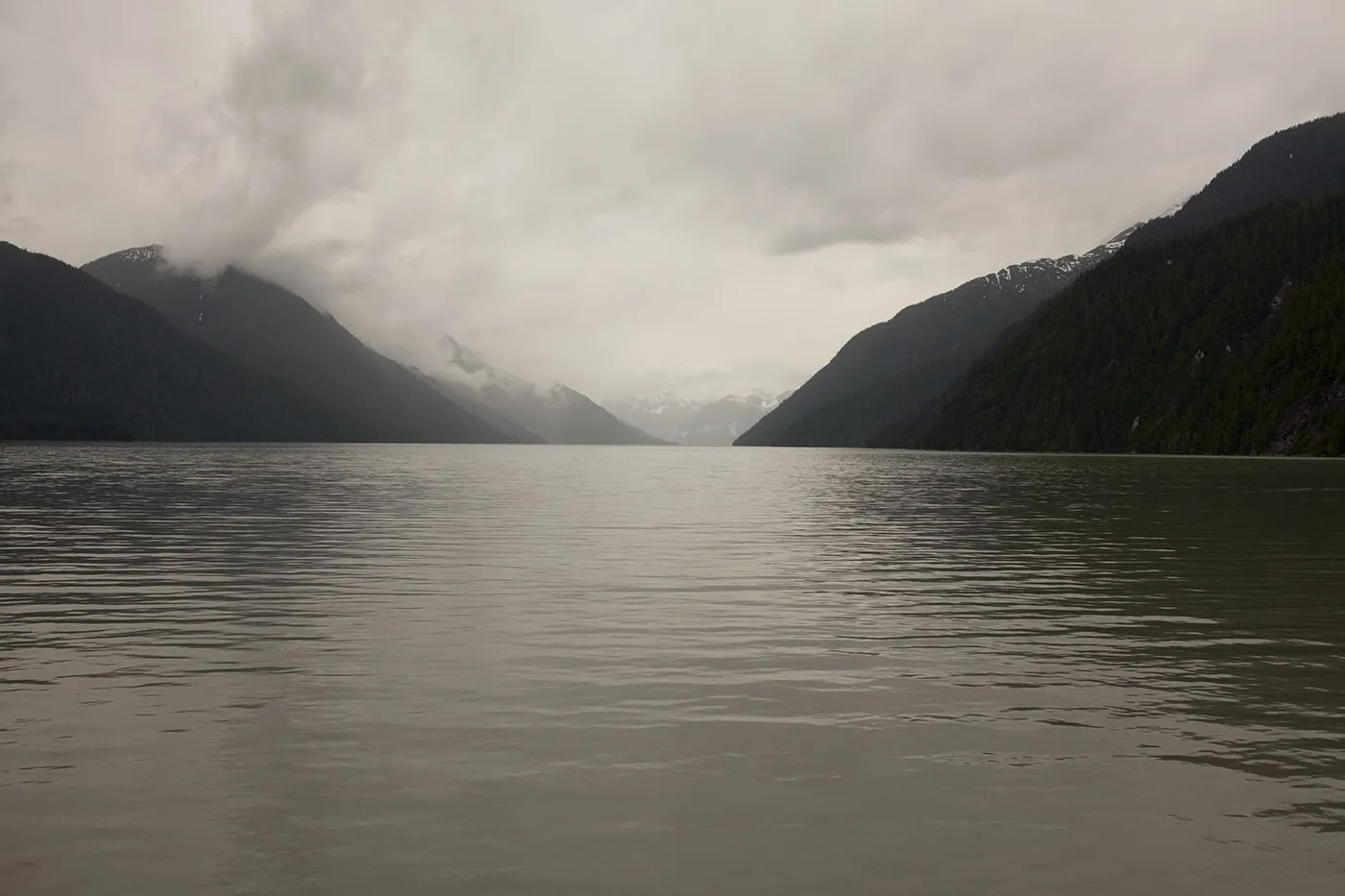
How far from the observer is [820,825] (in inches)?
478

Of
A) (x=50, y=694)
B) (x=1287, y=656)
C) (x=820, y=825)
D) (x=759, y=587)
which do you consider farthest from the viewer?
(x=759, y=587)

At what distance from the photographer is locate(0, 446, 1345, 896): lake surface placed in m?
11.2

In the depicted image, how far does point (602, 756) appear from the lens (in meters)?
14.8

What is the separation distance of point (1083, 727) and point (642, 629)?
11743 millimetres

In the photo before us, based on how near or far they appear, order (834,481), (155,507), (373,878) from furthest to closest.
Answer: (834,481)
(155,507)
(373,878)

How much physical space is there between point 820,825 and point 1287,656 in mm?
15431

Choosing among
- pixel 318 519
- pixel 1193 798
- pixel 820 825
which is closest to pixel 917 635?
pixel 1193 798

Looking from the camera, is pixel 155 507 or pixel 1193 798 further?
pixel 155 507

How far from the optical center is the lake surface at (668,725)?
36.7ft

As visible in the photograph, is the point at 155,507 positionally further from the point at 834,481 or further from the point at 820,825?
the point at 834,481

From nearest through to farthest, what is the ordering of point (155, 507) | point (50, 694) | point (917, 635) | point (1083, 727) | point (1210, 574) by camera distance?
point (1083, 727) < point (50, 694) < point (917, 635) < point (1210, 574) < point (155, 507)

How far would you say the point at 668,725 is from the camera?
16.5 metres

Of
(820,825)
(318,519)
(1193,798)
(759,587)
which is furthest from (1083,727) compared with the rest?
(318,519)

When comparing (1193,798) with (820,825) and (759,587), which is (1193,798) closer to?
(820,825)
